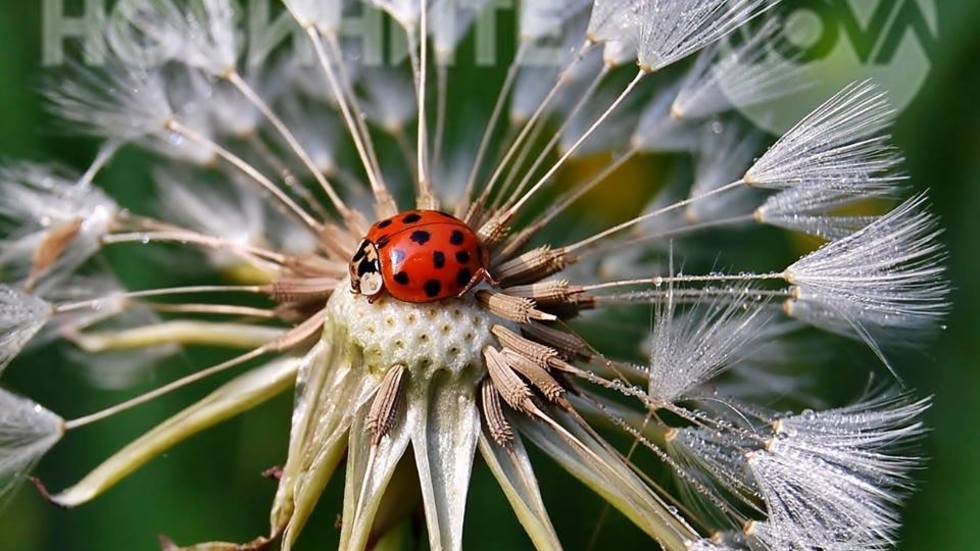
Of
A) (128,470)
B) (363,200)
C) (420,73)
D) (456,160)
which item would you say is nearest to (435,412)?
(128,470)

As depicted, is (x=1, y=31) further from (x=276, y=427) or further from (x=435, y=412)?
(x=435, y=412)

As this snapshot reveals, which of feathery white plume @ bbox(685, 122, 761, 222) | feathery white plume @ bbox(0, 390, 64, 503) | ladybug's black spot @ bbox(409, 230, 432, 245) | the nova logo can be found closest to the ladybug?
ladybug's black spot @ bbox(409, 230, 432, 245)

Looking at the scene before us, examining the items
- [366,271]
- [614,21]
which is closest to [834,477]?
[366,271]

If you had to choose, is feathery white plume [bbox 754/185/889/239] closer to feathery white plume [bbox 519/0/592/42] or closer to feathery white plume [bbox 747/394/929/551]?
feathery white plume [bbox 747/394/929/551]

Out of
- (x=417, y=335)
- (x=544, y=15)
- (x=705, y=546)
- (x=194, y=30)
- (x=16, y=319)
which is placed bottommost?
(x=705, y=546)

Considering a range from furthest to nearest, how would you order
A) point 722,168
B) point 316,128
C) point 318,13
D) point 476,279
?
point 316,128, point 722,168, point 318,13, point 476,279

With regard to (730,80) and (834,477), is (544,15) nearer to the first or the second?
(730,80)

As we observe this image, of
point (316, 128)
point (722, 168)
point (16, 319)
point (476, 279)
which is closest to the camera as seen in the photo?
point (476, 279)
